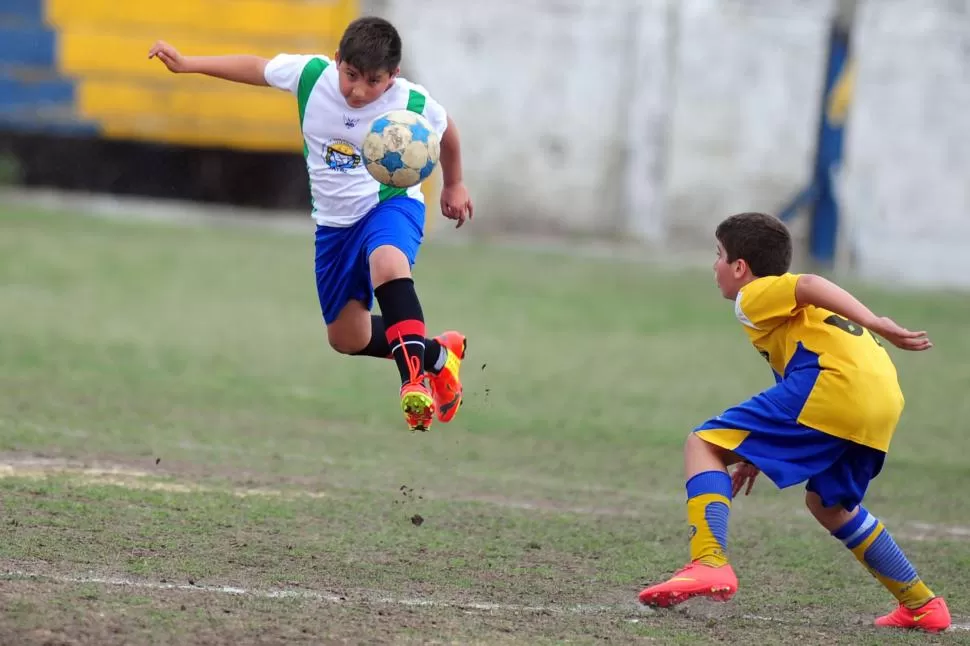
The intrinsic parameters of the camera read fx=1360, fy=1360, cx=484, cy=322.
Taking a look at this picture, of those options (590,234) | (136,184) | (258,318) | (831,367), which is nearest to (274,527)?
(831,367)

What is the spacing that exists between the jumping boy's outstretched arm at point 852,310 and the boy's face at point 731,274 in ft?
→ 0.84

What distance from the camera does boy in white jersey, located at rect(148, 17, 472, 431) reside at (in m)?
5.46

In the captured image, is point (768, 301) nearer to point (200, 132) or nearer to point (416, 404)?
point (416, 404)

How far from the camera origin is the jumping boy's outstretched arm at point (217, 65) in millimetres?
5609

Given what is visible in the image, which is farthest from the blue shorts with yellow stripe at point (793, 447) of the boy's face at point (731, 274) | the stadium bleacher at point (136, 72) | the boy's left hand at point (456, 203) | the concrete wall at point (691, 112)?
the stadium bleacher at point (136, 72)

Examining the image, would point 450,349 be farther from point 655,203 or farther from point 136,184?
point 136,184

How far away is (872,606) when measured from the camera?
4828 millimetres

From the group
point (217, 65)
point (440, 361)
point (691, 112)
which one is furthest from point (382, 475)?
point (691, 112)

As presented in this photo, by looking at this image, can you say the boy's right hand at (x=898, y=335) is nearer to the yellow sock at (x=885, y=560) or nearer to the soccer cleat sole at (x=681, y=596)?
the yellow sock at (x=885, y=560)

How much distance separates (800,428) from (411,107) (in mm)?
2307

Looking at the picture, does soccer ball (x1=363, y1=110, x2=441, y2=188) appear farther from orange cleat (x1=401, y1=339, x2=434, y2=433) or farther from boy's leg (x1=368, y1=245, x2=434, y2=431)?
orange cleat (x1=401, y1=339, x2=434, y2=433)

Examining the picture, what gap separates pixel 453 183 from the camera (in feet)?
20.1

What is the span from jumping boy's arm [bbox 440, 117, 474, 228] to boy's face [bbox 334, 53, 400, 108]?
0.48 metres

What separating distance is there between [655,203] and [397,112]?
11977mm
